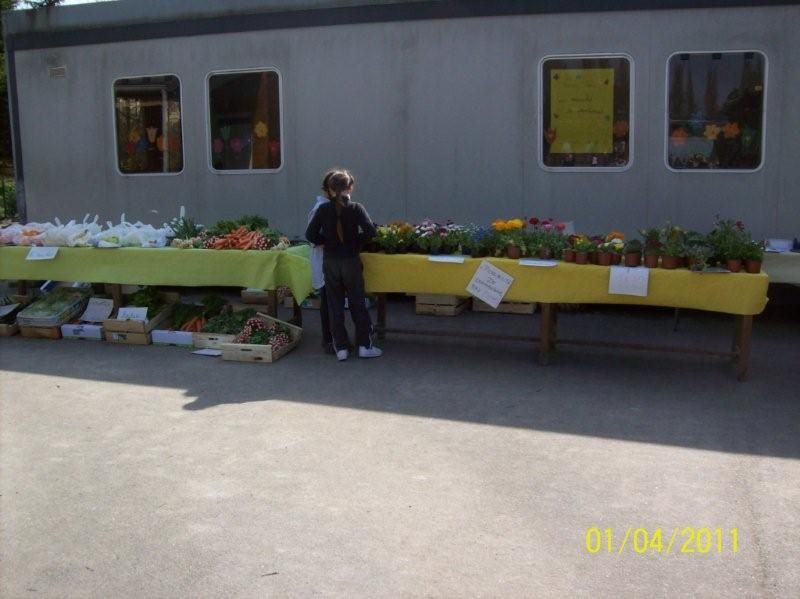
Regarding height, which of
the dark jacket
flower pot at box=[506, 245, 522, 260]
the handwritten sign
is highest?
the dark jacket

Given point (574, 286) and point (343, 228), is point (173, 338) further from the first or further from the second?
point (574, 286)

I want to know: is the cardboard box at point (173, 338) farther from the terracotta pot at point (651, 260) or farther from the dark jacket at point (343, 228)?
the terracotta pot at point (651, 260)

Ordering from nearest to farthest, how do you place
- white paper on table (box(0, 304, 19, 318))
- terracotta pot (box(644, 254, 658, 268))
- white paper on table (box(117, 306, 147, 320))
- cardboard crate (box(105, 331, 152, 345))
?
1. terracotta pot (box(644, 254, 658, 268))
2. cardboard crate (box(105, 331, 152, 345))
3. white paper on table (box(117, 306, 147, 320))
4. white paper on table (box(0, 304, 19, 318))

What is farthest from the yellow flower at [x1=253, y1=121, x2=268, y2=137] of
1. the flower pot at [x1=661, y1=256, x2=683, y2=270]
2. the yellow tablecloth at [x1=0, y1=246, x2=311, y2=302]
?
the flower pot at [x1=661, y1=256, x2=683, y2=270]

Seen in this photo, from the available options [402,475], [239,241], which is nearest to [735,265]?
[402,475]

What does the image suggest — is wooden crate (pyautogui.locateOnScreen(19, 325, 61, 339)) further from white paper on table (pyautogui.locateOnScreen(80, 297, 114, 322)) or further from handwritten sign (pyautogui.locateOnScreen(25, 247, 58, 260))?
handwritten sign (pyautogui.locateOnScreen(25, 247, 58, 260))

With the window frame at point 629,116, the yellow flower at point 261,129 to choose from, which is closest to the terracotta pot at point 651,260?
the window frame at point 629,116

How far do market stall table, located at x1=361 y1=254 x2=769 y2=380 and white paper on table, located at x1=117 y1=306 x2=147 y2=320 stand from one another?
2.29 metres

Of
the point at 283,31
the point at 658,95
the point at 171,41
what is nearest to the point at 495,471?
the point at 658,95

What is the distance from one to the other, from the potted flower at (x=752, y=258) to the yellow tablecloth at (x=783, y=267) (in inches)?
36.4

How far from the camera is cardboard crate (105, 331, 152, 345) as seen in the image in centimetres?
822

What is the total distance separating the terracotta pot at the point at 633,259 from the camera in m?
6.89

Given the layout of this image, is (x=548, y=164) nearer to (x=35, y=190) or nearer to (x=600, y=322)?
(x=600, y=322)

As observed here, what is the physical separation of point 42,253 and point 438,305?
402 cm
